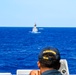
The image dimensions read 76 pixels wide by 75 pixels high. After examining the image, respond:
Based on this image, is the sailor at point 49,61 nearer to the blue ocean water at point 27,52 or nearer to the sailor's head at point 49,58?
the sailor's head at point 49,58

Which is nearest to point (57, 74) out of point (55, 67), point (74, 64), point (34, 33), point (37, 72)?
point (55, 67)

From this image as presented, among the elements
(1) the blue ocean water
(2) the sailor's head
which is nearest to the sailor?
(2) the sailor's head

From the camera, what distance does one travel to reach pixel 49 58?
3.40 m

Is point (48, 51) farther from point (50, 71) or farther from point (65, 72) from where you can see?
point (65, 72)

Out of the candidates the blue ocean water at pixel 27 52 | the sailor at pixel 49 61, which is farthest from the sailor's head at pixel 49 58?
the blue ocean water at pixel 27 52

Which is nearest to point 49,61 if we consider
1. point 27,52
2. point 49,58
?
point 49,58

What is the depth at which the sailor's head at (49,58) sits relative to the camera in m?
3.41

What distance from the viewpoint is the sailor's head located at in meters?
3.41

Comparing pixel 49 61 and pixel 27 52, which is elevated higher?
pixel 27 52

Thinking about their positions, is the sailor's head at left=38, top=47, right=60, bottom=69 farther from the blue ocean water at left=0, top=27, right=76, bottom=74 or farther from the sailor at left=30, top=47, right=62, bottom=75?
the blue ocean water at left=0, top=27, right=76, bottom=74

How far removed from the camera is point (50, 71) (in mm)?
3422

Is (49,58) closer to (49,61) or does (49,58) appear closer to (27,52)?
(49,61)

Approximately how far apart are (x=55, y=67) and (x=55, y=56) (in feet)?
0.35

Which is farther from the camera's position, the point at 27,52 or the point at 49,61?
→ the point at 27,52
